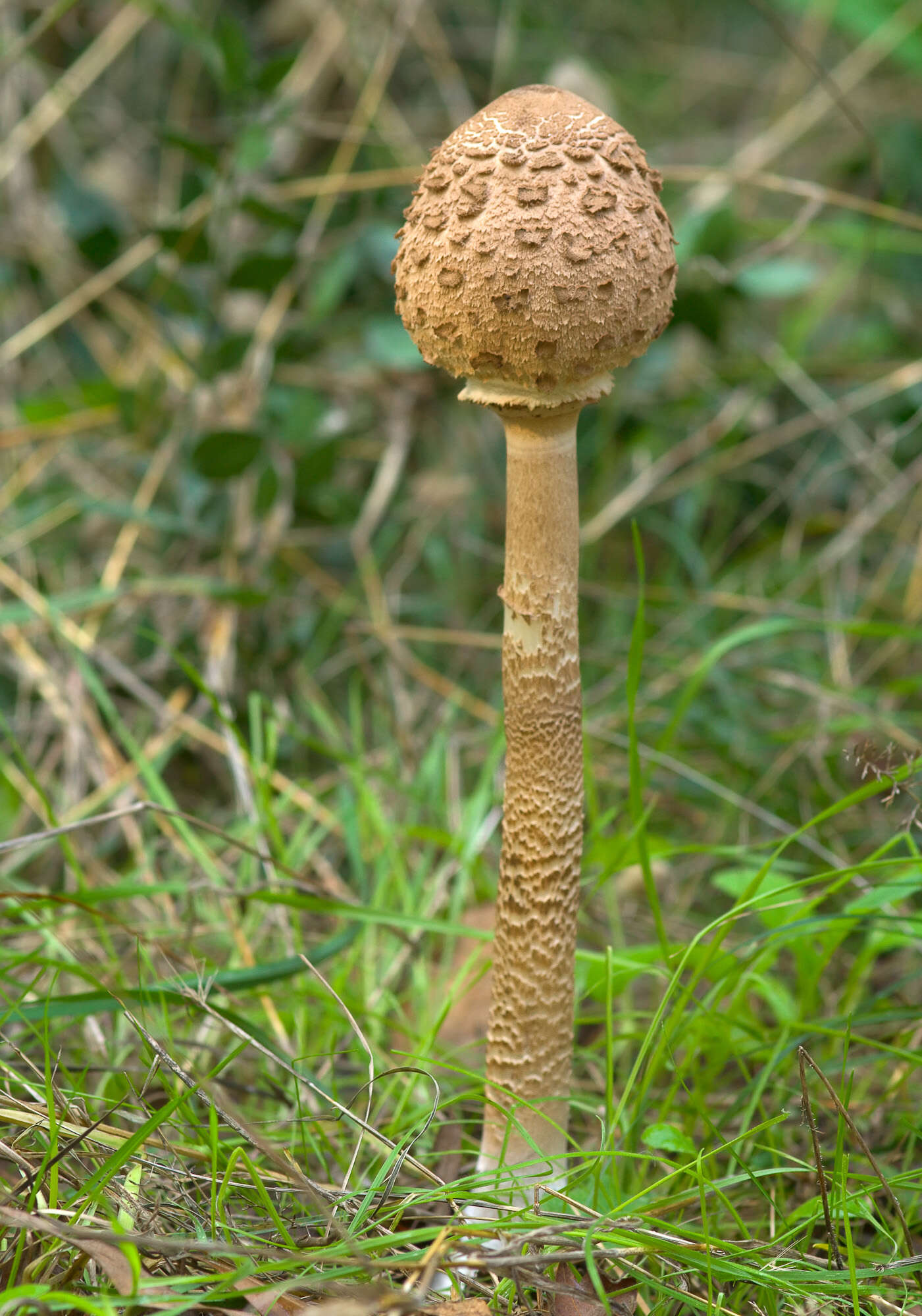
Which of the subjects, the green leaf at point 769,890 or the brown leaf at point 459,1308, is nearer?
the brown leaf at point 459,1308

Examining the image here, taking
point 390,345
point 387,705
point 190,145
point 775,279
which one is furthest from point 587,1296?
point 775,279

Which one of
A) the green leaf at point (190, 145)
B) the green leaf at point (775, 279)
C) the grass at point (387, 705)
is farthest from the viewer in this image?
the green leaf at point (775, 279)

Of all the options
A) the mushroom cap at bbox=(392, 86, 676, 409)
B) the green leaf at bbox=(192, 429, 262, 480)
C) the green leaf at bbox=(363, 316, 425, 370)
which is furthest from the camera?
the green leaf at bbox=(363, 316, 425, 370)

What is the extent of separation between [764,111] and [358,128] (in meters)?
3.06

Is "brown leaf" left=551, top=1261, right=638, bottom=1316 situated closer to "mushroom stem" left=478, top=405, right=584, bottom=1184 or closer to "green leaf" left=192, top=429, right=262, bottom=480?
"mushroom stem" left=478, top=405, right=584, bottom=1184

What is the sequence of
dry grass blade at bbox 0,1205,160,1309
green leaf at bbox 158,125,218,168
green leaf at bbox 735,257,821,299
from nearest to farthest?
dry grass blade at bbox 0,1205,160,1309
green leaf at bbox 158,125,218,168
green leaf at bbox 735,257,821,299

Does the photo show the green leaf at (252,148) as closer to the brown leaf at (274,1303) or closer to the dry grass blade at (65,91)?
the dry grass blade at (65,91)

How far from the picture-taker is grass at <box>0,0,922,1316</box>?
1.84 m

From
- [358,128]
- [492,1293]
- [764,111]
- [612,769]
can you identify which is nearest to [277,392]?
[358,128]

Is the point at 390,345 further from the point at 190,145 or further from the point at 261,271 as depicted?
the point at 190,145

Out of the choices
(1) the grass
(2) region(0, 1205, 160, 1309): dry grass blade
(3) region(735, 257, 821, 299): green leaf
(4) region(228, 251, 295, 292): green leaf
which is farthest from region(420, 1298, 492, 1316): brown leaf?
(3) region(735, 257, 821, 299): green leaf

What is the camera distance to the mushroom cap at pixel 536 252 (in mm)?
1632

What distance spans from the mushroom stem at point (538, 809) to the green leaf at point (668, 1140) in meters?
0.18

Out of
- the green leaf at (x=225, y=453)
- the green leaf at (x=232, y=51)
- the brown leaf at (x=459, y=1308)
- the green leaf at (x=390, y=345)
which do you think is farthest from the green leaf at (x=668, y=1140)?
the green leaf at (x=232, y=51)
